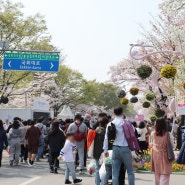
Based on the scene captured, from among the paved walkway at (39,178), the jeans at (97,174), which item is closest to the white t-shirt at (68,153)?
the paved walkway at (39,178)

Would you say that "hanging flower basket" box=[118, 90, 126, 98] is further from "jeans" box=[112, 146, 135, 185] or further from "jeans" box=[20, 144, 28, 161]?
"jeans" box=[112, 146, 135, 185]

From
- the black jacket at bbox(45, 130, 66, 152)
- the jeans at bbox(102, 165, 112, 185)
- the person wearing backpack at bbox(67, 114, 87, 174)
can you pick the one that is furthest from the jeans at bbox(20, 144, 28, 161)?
the jeans at bbox(102, 165, 112, 185)

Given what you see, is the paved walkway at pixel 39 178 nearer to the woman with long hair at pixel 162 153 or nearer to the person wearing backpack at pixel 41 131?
the woman with long hair at pixel 162 153

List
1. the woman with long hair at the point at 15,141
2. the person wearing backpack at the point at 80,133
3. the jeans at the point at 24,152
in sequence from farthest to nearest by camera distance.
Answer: the jeans at the point at 24,152 < the woman with long hair at the point at 15,141 < the person wearing backpack at the point at 80,133

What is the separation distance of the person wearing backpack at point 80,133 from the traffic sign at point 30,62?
10.2m

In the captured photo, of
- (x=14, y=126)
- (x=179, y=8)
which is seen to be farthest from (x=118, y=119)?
(x=179, y=8)

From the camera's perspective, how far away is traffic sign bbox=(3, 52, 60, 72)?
892 inches

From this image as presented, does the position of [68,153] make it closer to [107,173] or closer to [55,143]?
[55,143]

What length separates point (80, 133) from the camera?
1281 centimetres

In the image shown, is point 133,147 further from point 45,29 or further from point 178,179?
point 45,29

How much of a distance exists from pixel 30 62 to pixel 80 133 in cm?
1070

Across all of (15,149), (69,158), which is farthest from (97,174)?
(15,149)

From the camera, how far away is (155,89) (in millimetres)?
35656

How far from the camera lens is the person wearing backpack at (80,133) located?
41.4 feet
